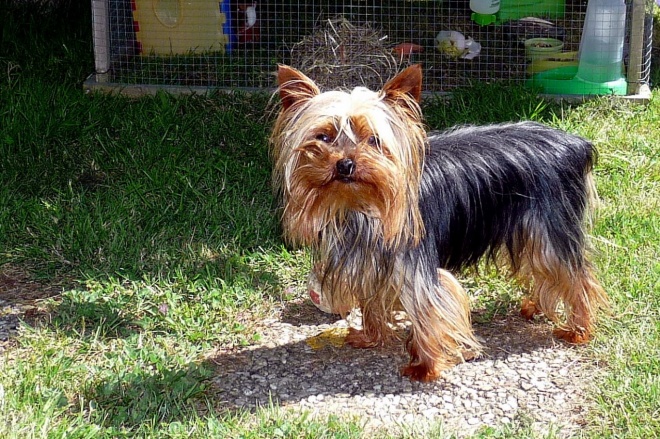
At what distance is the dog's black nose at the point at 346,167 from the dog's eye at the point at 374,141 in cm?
11

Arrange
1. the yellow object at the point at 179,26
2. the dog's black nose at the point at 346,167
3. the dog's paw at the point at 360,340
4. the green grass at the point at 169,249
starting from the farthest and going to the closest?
the yellow object at the point at 179,26 < the dog's paw at the point at 360,340 < the green grass at the point at 169,249 < the dog's black nose at the point at 346,167

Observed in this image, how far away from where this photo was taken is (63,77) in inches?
291

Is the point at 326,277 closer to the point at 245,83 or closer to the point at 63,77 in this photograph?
the point at 245,83

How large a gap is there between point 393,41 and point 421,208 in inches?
163

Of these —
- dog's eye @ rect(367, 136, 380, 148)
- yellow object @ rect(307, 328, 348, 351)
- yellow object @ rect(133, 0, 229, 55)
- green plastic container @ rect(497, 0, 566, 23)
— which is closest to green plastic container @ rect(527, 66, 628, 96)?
green plastic container @ rect(497, 0, 566, 23)

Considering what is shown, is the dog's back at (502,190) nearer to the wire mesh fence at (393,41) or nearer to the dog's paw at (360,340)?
the dog's paw at (360,340)

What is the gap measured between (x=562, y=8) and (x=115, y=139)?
4.01 meters

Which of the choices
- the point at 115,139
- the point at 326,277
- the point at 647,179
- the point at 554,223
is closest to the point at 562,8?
the point at 647,179

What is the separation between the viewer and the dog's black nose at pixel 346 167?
3412 millimetres

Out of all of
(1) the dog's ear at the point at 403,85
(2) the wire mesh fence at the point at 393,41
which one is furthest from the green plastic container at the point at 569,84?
(1) the dog's ear at the point at 403,85

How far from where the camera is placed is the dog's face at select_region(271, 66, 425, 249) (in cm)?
344

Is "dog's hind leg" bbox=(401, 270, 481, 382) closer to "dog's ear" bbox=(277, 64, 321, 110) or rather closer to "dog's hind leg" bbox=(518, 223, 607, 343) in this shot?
"dog's hind leg" bbox=(518, 223, 607, 343)

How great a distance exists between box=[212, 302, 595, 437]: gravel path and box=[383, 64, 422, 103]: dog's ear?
123 centimetres

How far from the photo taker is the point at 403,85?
3523mm
